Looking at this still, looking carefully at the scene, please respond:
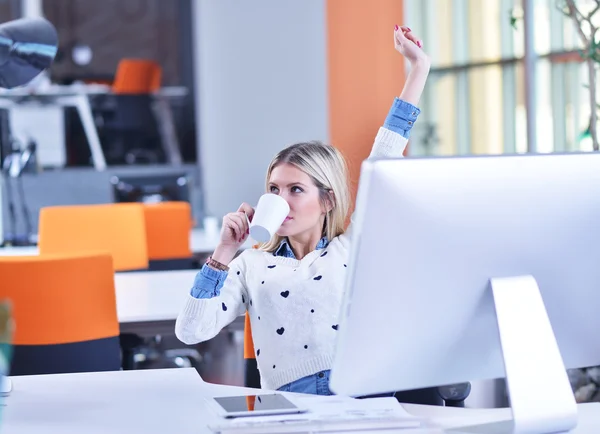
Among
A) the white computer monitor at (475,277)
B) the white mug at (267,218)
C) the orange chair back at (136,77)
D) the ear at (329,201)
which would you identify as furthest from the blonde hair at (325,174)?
the orange chair back at (136,77)

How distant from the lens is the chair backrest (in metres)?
3.89

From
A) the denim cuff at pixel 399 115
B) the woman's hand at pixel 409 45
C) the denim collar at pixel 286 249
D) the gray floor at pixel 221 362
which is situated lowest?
the gray floor at pixel 221 362

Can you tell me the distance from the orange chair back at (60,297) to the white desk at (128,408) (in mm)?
676

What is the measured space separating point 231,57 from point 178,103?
76.7 inches

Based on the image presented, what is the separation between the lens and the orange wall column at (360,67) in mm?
4844

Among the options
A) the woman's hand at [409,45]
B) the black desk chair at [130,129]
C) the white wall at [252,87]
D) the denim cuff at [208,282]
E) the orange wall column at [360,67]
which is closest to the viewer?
the denim cuff at [208,282]

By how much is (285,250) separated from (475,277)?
0.82 meters

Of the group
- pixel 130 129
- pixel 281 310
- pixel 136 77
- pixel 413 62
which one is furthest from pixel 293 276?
pixel 130 129

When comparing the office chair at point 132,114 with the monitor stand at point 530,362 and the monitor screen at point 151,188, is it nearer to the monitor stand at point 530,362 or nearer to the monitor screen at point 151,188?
the monitor screen at point 151,188

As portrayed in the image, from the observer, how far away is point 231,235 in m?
1.92

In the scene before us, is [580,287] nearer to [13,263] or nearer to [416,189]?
[416,189]

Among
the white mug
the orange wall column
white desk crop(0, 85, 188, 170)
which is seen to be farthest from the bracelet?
white desk crop(0, 85, 188, 170)

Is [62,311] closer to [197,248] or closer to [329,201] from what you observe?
[329,201]

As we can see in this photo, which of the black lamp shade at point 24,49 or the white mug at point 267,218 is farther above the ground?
the black lamp shade at point 24,49
